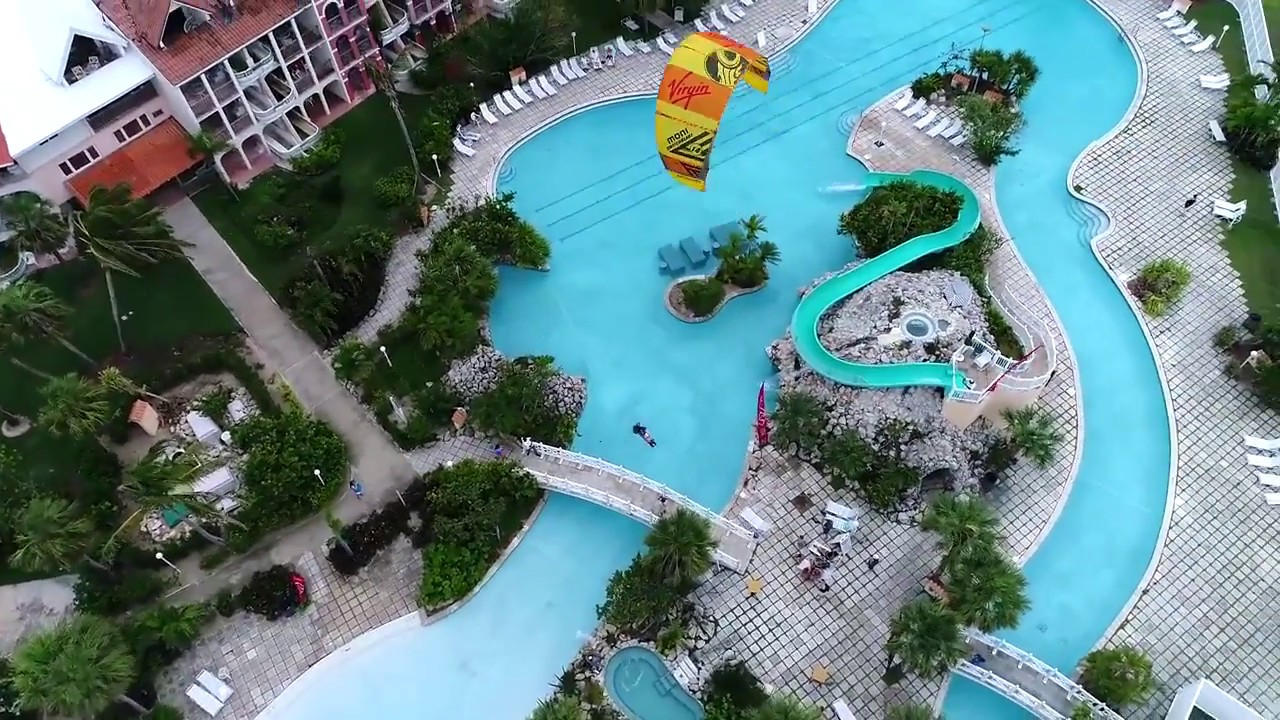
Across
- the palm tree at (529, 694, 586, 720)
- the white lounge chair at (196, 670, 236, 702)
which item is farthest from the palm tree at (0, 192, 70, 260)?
the palm tree at (529, 694, 586, 720)

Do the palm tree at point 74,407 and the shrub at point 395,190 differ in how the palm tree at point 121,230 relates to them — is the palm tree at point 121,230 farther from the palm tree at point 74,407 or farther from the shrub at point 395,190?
the shrub at point 395,190

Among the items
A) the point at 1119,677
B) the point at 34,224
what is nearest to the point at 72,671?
the point at 34,224

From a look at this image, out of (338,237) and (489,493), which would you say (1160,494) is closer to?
Result: (489,493)

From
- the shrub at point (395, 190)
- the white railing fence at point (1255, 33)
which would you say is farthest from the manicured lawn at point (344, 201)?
the white railing fence at point (1255, 33)

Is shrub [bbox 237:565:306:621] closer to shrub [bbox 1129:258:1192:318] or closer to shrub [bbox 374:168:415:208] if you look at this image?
shrub [bbox 374:168:415:208]

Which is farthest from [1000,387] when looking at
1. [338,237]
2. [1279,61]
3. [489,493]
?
[338,237]
